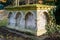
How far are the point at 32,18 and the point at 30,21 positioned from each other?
0.40m

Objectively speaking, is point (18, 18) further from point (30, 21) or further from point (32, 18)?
point (32, 18)

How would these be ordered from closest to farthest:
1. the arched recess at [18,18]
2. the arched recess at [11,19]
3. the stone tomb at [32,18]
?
1. the stone tomb at [32,18]
2. the arched recess at [18,18]
3. the arched recess at [11,19]

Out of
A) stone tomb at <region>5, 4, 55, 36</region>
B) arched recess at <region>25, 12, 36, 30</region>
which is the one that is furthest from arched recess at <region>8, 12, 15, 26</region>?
arched recess at <region>25, 12, 36, 30</region>

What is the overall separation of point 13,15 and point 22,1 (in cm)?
861

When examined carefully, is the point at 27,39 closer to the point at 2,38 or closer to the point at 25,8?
the point at 2,38

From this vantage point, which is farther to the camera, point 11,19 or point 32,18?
point 11,19

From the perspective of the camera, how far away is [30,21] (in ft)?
34.6

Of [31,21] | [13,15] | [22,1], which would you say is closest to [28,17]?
[31,21]

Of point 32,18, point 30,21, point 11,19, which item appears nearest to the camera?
point 32,18

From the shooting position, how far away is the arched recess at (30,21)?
10.1m

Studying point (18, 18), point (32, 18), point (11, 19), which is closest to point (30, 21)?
point (32, 18)

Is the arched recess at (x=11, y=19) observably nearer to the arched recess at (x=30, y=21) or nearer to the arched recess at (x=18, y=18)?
the arched recess at (x=18, y=18)

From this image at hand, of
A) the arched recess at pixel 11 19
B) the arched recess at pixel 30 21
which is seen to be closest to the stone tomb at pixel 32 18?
the arched recess at pixel 30 21

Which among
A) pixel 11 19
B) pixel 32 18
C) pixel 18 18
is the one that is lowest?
pixel 11 19
